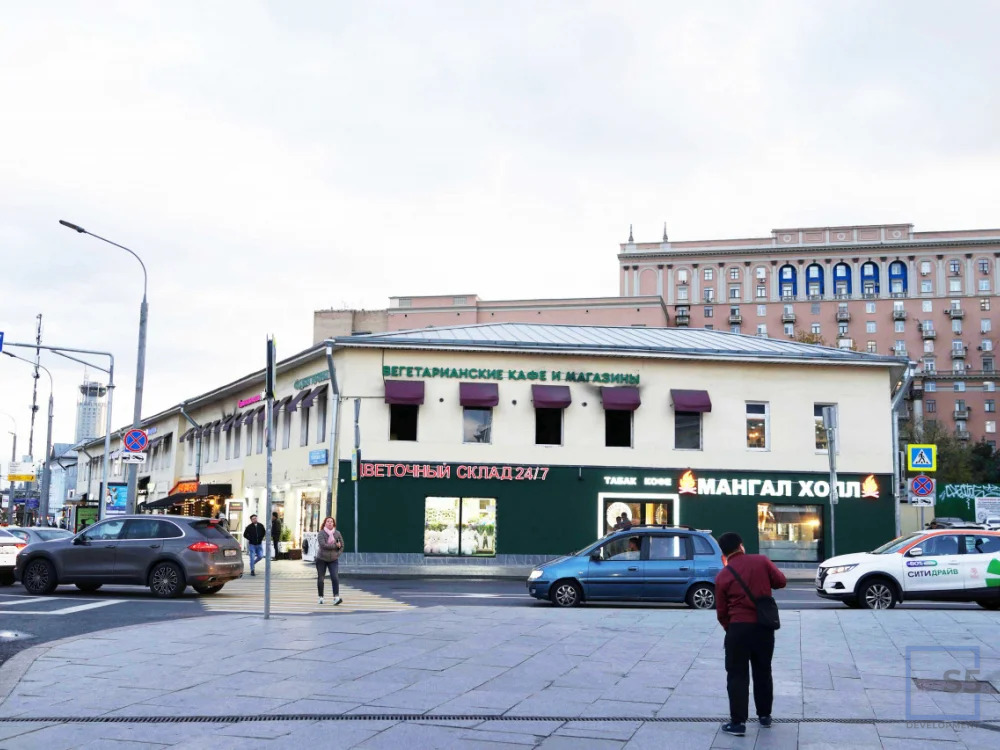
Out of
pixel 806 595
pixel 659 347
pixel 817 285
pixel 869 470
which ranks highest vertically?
pixel 817 285

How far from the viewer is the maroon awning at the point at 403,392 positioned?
33403 millimetres

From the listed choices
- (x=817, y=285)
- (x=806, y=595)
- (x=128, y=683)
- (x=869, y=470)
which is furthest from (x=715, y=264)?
(x=128, y=683)

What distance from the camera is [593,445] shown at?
34781 millimetres

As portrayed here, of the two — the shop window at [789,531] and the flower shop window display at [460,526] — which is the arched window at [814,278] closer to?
the shop window at [789,531]

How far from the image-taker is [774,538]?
1388 inches

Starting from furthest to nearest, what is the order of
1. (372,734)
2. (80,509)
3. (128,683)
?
1. (80,509)
2. (128,683)
3. (372,734)

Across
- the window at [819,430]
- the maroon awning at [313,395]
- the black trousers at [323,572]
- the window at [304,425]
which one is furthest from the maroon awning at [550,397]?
the black trousers at [323,572]

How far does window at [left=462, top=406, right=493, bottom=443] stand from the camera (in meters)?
34.4

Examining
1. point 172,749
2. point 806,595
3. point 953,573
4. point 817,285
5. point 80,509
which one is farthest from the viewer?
point 817,285

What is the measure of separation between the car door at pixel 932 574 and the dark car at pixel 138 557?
13201mm

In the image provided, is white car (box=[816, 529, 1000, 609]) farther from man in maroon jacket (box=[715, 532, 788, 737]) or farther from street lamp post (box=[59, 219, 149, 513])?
street lamp post (box=[59, 219, 149, 513])

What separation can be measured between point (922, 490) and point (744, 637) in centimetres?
2265

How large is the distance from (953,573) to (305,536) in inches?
909

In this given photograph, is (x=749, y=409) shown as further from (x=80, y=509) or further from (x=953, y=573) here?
(x=80, y=509)
